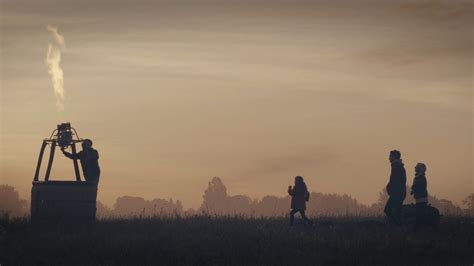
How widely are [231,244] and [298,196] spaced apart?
555 cm

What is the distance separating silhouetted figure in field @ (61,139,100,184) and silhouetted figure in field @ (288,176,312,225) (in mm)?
6719

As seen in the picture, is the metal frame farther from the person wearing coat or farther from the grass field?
the person wearing coat

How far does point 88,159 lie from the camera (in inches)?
1013

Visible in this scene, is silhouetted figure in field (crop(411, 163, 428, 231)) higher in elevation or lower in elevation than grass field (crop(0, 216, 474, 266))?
higher

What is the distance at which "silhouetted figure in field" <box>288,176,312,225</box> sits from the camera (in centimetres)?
2438

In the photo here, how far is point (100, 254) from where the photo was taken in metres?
18.9

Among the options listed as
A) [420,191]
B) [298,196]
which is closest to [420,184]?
[420,191]

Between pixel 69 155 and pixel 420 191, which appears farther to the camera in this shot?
pixel 69 155

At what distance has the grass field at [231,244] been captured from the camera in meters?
18.4

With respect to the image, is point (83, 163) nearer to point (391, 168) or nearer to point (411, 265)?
point (391, 168)

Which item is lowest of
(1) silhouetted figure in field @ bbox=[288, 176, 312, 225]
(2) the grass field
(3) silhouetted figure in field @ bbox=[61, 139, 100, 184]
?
(2) the grass field

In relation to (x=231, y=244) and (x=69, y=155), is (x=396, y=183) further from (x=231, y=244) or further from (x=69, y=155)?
(x=69, y=155)

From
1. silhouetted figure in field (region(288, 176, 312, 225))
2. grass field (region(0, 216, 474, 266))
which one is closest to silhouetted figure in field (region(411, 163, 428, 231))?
grass field (region(0, 216, 474, 266))

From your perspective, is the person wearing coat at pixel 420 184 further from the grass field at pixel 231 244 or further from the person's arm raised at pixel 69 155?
the person's arm raised at pixel 69 155
